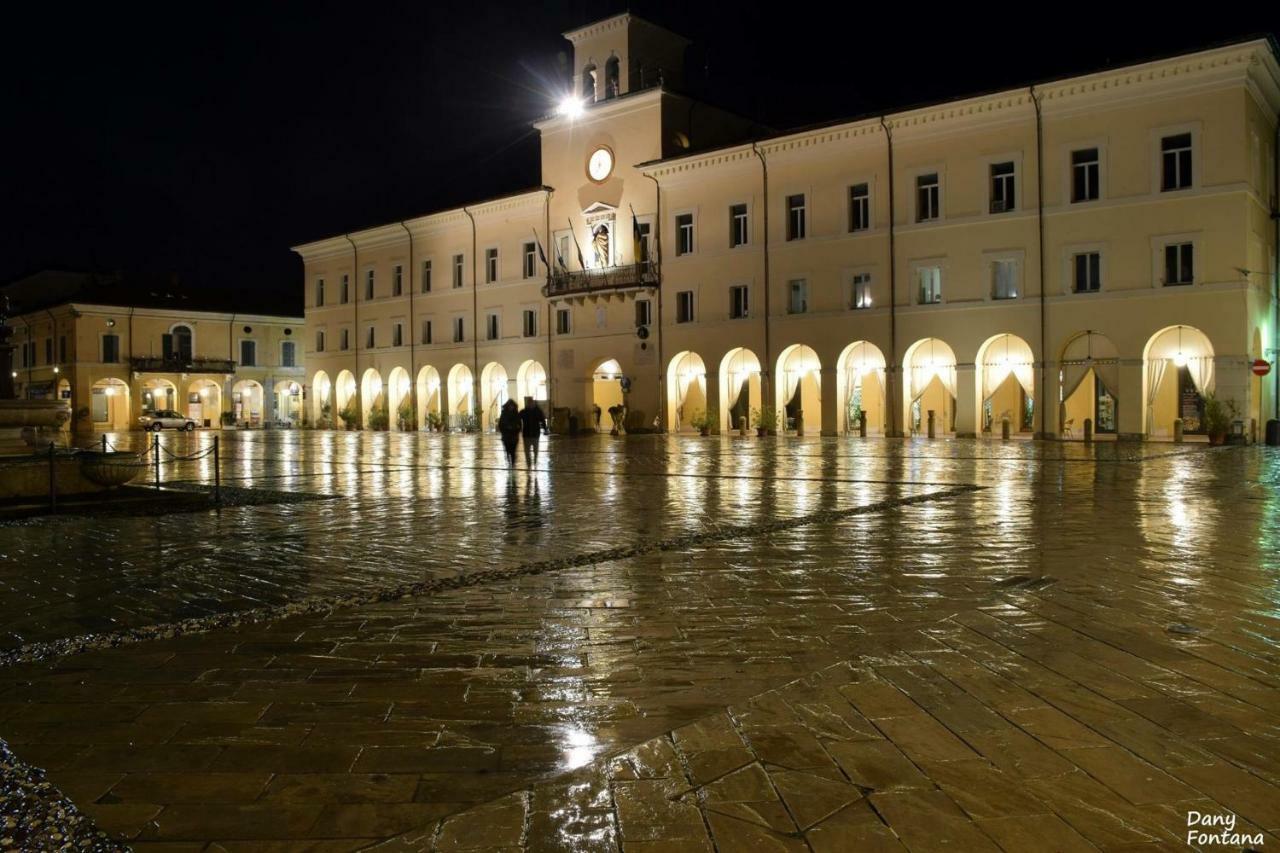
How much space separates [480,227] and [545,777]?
4328 centimetres

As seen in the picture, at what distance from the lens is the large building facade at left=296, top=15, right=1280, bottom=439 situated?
2666 cm

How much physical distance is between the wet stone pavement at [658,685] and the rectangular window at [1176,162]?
806 inches

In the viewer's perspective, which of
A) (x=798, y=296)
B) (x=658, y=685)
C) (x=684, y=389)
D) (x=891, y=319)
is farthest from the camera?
(x=684, y=389)

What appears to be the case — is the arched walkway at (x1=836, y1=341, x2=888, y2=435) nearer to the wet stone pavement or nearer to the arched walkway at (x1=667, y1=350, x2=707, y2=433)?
the arched walkway at (x1=667, y1=350, x2=707, y2=433)

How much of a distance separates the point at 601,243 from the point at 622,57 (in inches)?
294

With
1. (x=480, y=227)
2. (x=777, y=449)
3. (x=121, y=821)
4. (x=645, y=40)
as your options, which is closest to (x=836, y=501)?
(x=121, y=821)

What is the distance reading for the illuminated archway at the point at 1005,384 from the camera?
2988cm

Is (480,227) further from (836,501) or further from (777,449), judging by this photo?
(836,501)

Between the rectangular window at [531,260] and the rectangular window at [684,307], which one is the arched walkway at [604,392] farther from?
the rectangular window at [531,260]

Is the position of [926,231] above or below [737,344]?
above

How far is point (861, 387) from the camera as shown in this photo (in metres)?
33.6

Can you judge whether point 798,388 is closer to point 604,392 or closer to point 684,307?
point 684,307

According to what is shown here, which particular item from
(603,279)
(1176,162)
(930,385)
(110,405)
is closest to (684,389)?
(603,279)

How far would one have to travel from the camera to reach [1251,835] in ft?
9.48
